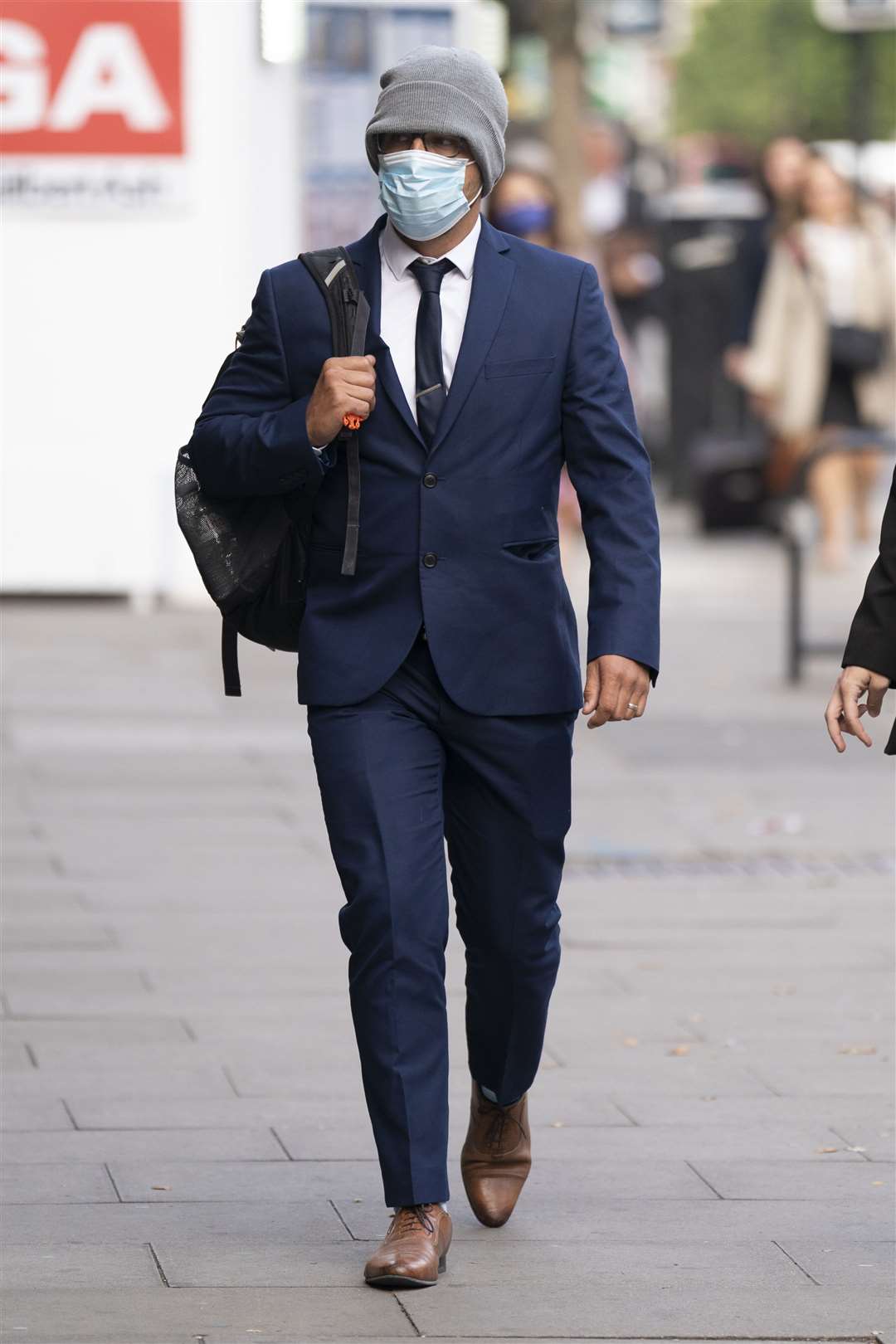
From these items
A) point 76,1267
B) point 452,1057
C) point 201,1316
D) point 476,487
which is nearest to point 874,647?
point 476,487

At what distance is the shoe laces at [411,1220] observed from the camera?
4465mm

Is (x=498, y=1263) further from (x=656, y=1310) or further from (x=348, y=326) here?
(x=348, y=326)

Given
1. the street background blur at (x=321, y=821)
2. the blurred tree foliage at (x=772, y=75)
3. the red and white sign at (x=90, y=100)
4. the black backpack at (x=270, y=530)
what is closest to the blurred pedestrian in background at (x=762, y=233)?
the street background blur at (x=321, y=821)

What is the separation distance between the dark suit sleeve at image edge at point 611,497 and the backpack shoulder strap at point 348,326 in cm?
36

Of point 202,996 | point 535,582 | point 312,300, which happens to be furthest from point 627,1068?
point 312,300

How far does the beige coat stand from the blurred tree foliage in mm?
39669

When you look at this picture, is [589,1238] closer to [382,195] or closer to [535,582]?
[535,582]

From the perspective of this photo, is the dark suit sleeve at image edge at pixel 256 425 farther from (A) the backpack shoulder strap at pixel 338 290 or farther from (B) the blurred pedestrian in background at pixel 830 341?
(B) the blurred pedestrian in background at pixel 830 341

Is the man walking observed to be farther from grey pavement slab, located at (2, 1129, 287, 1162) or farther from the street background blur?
grey pavement slab, located at (2, 1129, 287, 1162)

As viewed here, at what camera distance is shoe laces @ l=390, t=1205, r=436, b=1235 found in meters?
4.46

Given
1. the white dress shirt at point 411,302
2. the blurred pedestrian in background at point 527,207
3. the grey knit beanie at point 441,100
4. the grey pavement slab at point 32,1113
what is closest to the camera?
the grey knit beanie at point 441,100

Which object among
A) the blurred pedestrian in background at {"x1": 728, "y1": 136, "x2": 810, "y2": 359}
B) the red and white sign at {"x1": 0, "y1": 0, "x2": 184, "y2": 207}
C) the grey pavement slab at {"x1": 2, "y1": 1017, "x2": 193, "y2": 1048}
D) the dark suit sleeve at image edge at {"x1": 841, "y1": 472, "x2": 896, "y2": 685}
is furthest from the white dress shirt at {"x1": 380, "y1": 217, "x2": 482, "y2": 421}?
the blurred pedestrian in background at {"x1": 728, "y1": 136, "x2": 810, "y2": 359}

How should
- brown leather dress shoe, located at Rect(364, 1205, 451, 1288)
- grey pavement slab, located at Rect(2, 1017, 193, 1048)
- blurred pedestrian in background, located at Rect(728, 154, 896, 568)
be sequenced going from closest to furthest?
brown leather dress shoe, located at Rect(364, 1205, 451, 1288)
grey pavement slab, located at Rect(2, 1017, 193, 1048)
blurred pedestrian in background, located at Rect(728, 154, 896, 568)

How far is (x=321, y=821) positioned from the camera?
8.84 metres
